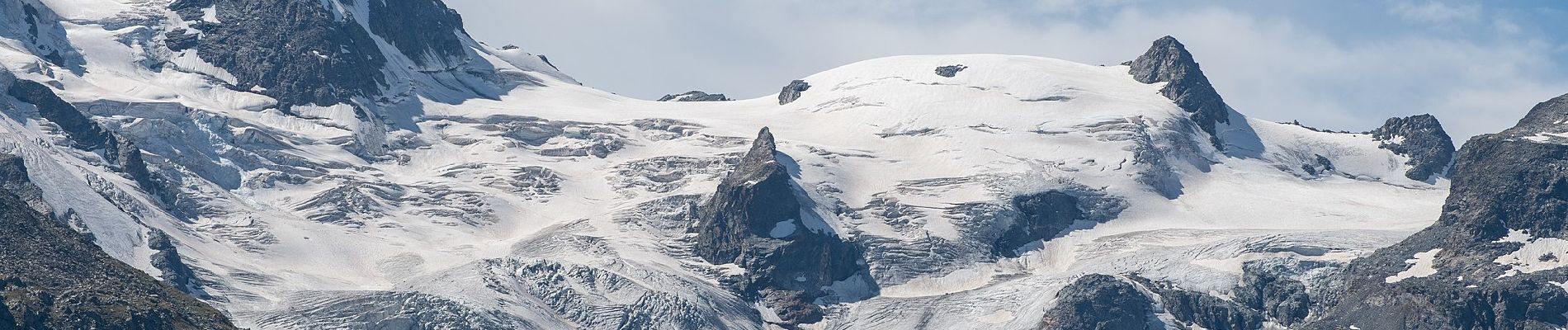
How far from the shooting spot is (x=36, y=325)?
199625mm

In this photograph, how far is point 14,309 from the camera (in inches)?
7849

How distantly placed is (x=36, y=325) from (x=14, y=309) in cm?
208
